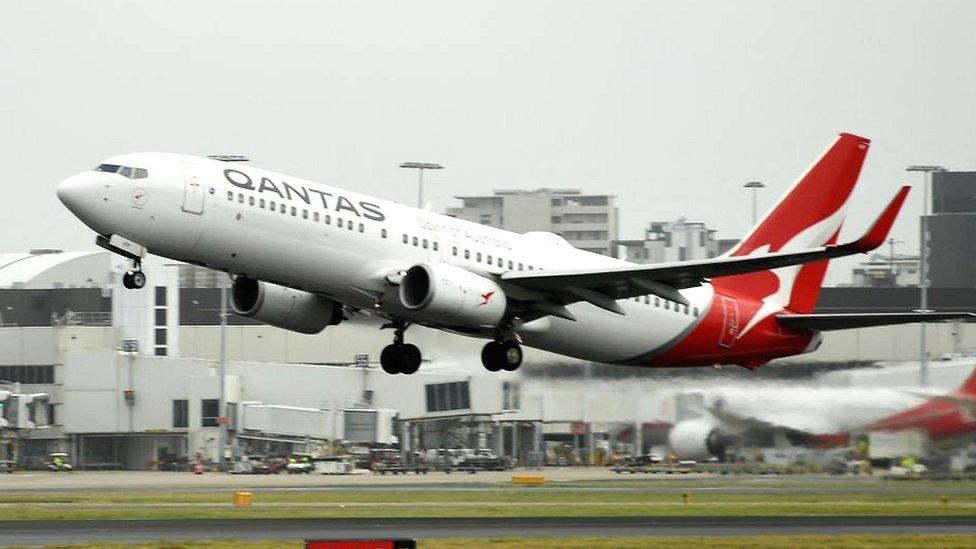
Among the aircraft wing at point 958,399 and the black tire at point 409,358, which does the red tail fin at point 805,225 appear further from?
the black tire at point 409,358

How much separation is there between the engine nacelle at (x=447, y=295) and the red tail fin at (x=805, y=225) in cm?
1130

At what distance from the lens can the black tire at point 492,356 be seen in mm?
44594

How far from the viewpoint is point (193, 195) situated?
39.1 m

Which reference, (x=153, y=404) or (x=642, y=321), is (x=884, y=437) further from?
(x=153, y=404)

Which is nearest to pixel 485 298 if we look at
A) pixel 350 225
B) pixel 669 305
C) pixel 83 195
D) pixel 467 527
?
pixel 350 225

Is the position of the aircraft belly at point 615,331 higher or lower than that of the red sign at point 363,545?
higher

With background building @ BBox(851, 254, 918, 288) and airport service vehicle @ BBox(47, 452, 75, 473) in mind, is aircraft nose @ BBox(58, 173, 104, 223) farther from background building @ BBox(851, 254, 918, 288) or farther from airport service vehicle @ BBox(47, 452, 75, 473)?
background building @ BBox(851, 254, 918, 288)

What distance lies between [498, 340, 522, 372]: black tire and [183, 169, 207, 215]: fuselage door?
32.9 ft

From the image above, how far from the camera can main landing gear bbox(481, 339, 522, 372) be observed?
4453 cm

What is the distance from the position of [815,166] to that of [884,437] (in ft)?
30.7

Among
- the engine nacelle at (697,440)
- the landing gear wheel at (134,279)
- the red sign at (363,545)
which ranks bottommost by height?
the red sign at (363,545)

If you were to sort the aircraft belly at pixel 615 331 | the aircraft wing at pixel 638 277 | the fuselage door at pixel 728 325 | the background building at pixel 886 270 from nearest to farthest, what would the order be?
Result: 1. the aircraft wing at pixel 638 277
2. the aircraft belly at pixel 615 331
3. the fuselage door at pixel 728 325
4. the background building at pixel 886 270

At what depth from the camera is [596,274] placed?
42.5 metres

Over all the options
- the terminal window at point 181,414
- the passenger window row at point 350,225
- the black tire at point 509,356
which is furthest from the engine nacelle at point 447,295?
the terminal window at point 181,414
